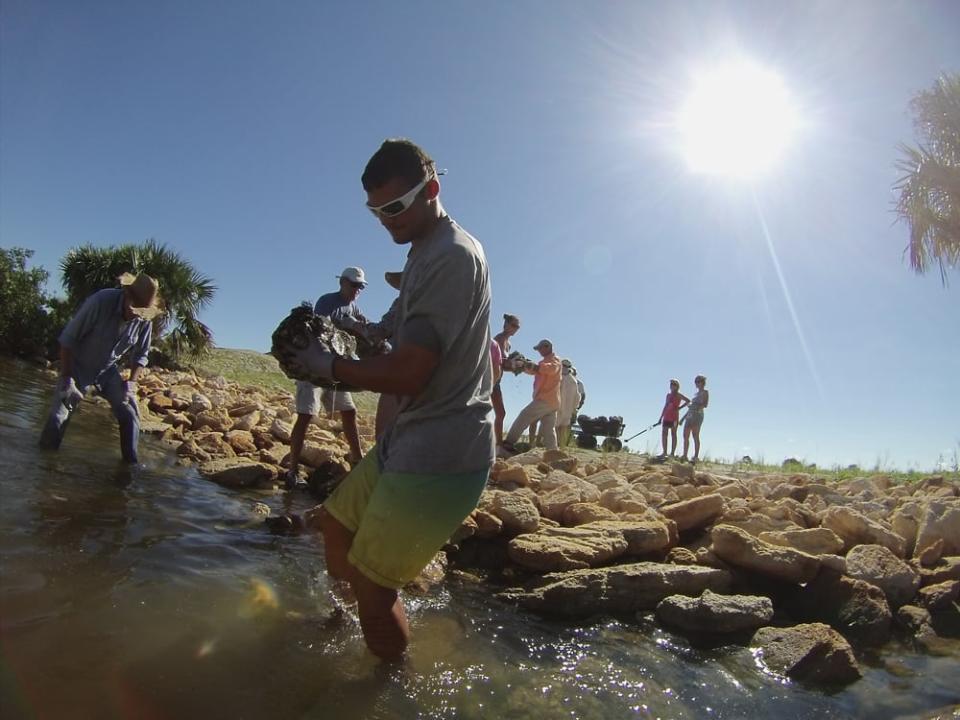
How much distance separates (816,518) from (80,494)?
18.4 ft

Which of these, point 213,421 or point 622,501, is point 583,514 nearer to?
point 622,501

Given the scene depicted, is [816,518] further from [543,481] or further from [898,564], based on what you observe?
[543,481]

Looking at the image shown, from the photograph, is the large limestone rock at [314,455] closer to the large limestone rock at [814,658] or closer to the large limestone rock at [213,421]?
the large limestone rock at [213,421]

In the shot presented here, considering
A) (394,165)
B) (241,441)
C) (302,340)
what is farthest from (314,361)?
(241,441)

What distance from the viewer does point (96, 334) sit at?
15.9ft

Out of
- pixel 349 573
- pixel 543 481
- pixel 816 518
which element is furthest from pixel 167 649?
pixel 816 518

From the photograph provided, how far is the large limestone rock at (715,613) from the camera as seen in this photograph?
2918 millimetres

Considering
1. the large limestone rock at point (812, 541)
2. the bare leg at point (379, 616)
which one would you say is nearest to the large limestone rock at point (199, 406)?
the bare leg at point (379, 616)

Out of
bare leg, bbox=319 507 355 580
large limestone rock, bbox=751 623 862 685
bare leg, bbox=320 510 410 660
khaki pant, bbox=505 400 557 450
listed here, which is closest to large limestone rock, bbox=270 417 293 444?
khaki pant, bbox=505 400 557 450

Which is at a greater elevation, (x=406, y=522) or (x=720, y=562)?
(x=406, y=522)

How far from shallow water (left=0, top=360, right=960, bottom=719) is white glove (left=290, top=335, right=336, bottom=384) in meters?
1.07

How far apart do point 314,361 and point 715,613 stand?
8.06ft

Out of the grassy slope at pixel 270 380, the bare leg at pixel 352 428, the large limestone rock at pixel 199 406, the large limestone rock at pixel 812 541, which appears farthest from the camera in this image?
the grassy slope at pixel 270 380

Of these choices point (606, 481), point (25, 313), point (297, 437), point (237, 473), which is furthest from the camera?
point (25, 313)
